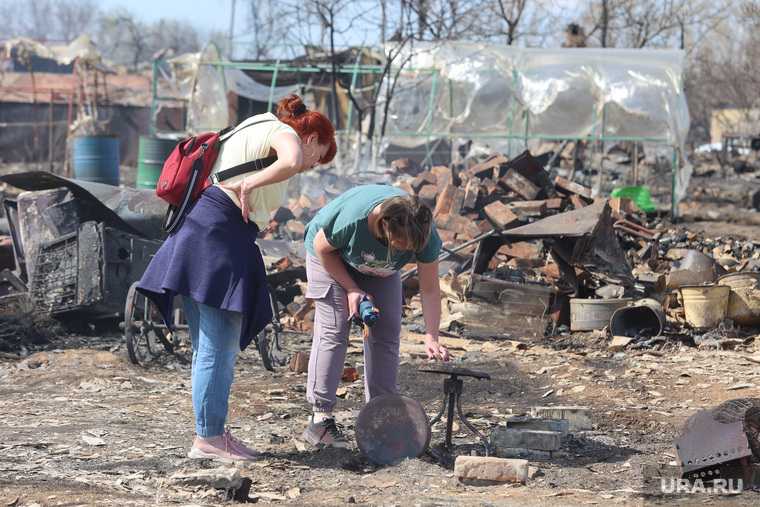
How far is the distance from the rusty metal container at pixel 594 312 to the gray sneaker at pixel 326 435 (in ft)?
12.9

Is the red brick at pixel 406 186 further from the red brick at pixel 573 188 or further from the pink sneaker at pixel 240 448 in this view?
the pink sneaker at pixel 240 448

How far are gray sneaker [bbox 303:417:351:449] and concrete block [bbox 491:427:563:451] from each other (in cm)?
80

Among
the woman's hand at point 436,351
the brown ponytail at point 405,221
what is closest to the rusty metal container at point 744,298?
the woman's hand at point 436,351

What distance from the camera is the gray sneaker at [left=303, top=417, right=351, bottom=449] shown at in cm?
385

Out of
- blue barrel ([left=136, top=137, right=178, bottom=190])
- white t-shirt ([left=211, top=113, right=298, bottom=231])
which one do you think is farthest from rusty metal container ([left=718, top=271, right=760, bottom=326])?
blue barrel ([left=136, top=137, right=178, bottom=190])

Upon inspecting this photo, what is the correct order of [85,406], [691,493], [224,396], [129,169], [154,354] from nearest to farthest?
[691,493], [224,396], [85,406], [154,354], [129,169]

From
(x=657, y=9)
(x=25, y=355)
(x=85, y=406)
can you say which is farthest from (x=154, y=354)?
(x=657, y=9)

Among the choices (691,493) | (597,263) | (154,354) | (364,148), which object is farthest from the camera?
(364,148)

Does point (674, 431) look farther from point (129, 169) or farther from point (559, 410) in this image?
point (129, 169)

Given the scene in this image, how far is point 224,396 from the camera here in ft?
11.3

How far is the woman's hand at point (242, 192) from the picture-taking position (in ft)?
10.8

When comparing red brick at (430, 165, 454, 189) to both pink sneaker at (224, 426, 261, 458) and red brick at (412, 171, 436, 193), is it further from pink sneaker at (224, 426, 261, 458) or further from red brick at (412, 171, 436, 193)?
pink sneaker at (224, 426, 261, 458)

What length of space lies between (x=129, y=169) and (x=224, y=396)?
825 inches

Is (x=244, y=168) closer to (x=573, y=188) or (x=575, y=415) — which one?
(x=575, y=415)
